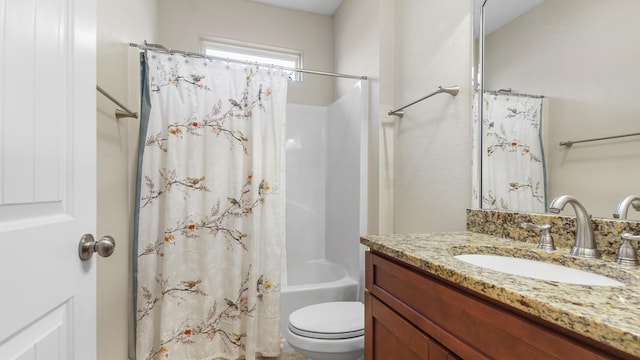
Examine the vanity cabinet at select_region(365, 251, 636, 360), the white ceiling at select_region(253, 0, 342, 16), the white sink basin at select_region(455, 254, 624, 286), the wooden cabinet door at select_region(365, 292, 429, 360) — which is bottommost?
the wooden cabinet door at select_region(365, 292, 429, 360)

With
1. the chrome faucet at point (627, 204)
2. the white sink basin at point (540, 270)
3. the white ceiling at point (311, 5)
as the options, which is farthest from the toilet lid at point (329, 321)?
the white ceiling at point (311, 5)

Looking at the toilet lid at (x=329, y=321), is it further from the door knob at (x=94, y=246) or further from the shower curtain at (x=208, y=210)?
the door knob at (x=94, y=246)

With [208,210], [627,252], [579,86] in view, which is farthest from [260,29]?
[627,252]

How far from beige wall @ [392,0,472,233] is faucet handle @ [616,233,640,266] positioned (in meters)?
0.58

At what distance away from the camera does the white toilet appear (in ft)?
4.22

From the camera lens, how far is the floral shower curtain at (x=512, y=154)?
102cm

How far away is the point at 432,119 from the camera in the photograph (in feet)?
4.99

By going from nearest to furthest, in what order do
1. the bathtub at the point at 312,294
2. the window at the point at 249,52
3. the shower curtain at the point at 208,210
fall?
the shower curtain at the point at 208,210 < the bathtub at the point at 312,294 < the window at the point at 249,52

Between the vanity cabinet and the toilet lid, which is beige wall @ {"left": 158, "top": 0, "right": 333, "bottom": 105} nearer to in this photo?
the toilet lid

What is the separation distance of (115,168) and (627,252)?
192 cm

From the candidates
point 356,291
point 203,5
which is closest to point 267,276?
point 356,291

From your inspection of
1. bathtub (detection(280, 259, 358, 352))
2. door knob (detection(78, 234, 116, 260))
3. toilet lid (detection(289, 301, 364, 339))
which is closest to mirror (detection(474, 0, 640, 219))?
toilet lid (detection(289, 301, 364, 339))

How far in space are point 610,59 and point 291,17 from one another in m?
2.49

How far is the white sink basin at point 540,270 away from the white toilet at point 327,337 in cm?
71
